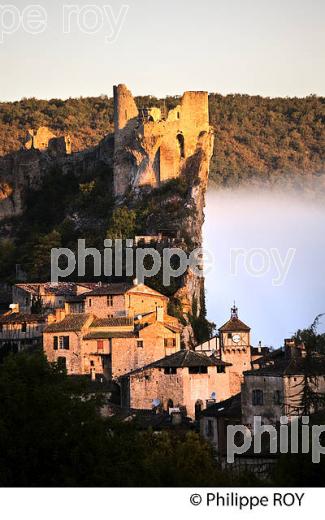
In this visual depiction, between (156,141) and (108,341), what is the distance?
78.2 feet

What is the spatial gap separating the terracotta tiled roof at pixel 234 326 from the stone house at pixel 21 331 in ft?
29.3

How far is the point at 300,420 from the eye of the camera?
7850 centimetres

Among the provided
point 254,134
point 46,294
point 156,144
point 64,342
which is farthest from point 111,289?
point 254,134

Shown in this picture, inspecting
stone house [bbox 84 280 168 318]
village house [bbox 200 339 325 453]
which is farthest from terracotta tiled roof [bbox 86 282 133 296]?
village house [bbox 200 339 325 453]

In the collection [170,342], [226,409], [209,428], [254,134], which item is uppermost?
[254,134]

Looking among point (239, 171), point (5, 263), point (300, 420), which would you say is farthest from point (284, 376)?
point (239, 171)

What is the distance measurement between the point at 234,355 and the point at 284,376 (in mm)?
19607

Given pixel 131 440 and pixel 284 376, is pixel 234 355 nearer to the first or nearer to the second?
pixel 284 376

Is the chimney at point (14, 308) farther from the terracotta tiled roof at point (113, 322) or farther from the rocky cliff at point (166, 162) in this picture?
the rocky cliff at point (166, 162)

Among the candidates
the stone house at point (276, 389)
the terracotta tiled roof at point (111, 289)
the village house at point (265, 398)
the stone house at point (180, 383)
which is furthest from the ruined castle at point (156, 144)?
the stone house at point (276, 389)

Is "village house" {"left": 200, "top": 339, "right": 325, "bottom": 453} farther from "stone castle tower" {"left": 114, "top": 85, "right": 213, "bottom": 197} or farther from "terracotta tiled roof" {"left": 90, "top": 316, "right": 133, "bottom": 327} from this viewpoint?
"stone castle tower" {"left": 114, "top": 85, "right": 213, "bottom": 197}

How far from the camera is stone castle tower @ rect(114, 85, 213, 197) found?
130625mm

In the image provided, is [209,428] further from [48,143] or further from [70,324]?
[48,143]

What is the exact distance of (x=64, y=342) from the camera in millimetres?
109062
